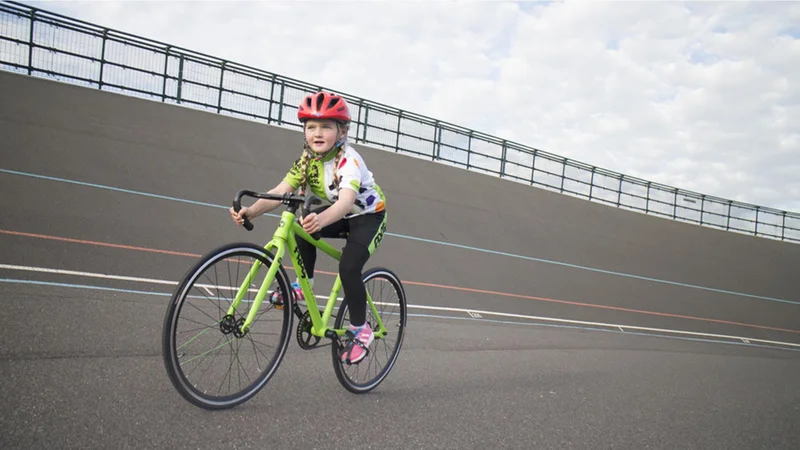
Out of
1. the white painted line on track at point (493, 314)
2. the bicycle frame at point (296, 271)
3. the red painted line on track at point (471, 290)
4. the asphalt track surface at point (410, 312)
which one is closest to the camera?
the bicycle frame at point (296, 271)

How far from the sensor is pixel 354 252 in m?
4.45

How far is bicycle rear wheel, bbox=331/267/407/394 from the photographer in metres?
4.66

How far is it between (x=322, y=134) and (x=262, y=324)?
1.52 m

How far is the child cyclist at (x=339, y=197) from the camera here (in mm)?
4055

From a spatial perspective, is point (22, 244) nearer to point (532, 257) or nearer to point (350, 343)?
point (350, 343)

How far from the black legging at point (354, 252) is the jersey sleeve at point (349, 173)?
0.31m

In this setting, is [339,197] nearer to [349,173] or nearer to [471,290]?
[349,173]

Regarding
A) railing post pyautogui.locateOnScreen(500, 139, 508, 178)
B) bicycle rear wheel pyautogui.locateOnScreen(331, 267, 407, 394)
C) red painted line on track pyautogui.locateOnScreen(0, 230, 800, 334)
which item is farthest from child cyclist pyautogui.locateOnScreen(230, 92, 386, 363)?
railing post pyautogui.locateOnScreen(500, 139, 508, 178)

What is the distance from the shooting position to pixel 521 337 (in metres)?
8.70

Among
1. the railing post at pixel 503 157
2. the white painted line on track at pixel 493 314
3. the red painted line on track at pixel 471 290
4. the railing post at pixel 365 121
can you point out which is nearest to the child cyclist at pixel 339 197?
the white painted line on track at pixel 493 314

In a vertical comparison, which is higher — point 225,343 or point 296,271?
point 296,271

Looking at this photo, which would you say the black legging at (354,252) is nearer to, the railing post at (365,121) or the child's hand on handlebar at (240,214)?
the child's hand on handlebar at (240,214)

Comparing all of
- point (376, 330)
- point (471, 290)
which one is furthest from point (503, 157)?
point (376, 330)

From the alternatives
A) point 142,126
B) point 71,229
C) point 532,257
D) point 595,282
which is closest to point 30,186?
point 71,229
